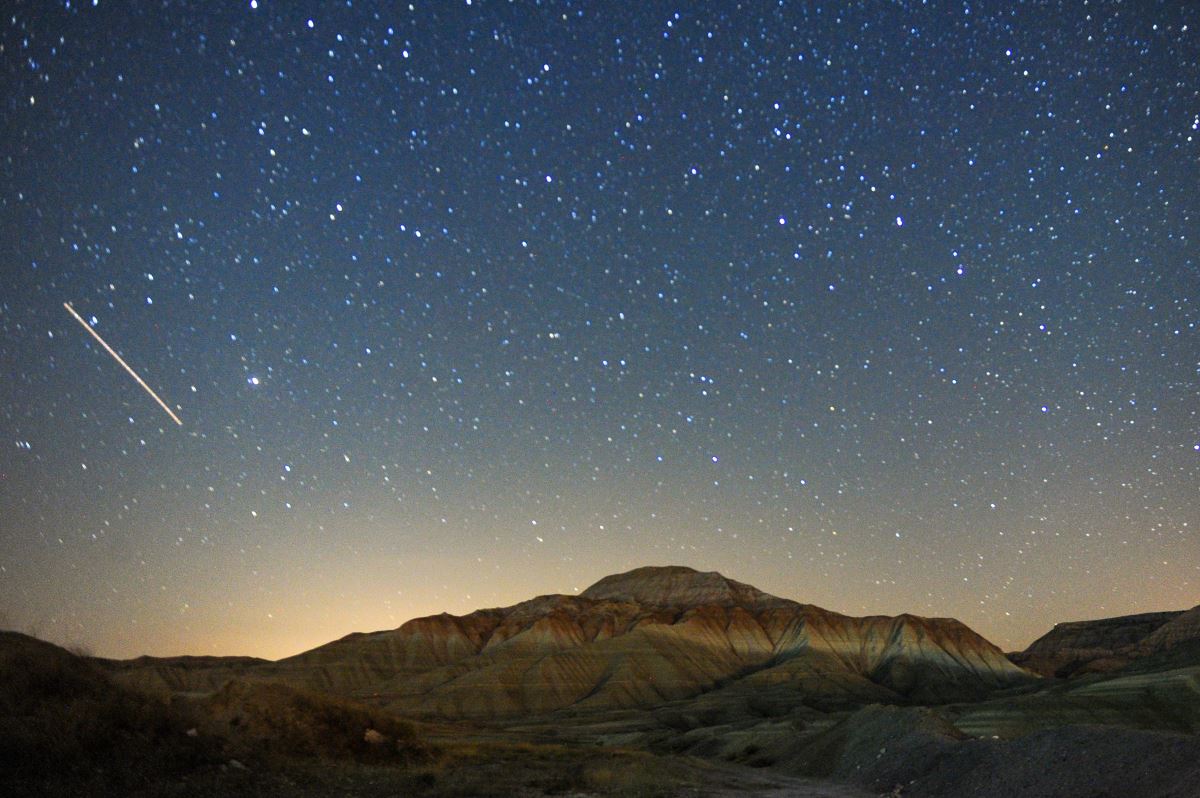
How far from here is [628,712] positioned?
101m

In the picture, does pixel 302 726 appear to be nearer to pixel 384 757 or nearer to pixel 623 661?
pixel 384 757

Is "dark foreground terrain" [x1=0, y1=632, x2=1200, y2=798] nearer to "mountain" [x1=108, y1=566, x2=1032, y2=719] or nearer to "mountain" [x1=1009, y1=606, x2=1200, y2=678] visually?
"mountain" [x1=108, y1=566, x2=1032, y2=719]

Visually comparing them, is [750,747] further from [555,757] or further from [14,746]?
[14,746]

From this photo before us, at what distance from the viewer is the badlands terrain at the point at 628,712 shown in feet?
66.8

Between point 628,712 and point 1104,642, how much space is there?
117889 millimetres

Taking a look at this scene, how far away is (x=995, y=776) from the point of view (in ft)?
88.2

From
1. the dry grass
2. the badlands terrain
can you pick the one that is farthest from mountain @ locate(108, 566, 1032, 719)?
the dry grass

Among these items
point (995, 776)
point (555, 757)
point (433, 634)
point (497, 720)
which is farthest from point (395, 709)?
point (995, 776)

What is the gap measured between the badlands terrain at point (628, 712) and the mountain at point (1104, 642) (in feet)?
2.34

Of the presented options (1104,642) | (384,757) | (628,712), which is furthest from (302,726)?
(1104,642)

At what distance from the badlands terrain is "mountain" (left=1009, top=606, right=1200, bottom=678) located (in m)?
0.71

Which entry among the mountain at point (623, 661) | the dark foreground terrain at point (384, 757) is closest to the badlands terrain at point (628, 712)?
the dark foreground terrain at point (384, 757)

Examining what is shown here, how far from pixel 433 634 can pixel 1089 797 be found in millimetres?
146782

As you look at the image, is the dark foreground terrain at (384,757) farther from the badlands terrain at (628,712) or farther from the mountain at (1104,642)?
the mountain at (1104,642)
